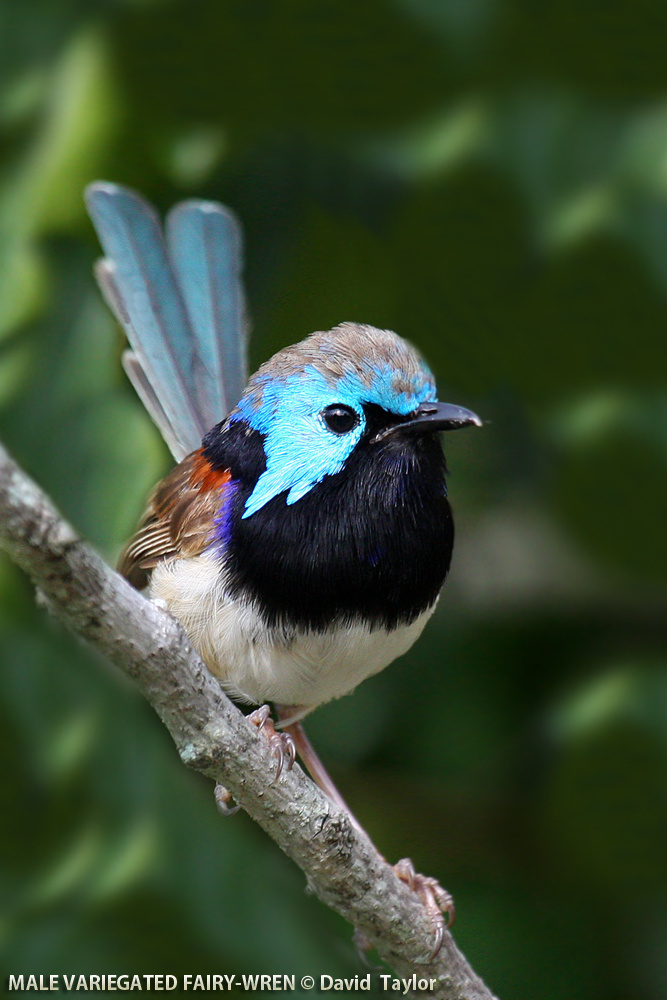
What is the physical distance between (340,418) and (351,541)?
19 cm

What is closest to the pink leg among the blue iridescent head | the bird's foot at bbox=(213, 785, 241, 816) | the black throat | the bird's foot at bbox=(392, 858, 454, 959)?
the bird's foot at bbox=(392, 858, 454, 959)

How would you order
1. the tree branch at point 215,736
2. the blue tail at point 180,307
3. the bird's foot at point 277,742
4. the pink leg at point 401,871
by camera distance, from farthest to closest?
the blue tail at point 180,307
the pink leg at point 401,871
the bird's foot at point 277,742
the tree branch at point 215,736

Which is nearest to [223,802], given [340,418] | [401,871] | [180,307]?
[401,871]

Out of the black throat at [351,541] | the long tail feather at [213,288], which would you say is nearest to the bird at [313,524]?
the black throat at [351,541]

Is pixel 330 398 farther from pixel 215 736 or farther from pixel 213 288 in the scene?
pixel 213 288

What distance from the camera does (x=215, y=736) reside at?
4.64 ft

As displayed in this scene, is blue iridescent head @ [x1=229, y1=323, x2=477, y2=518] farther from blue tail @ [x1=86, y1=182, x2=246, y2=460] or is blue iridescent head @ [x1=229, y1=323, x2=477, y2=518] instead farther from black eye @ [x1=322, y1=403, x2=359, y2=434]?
blue tail @ [x1=86, y1=182, x2=246, y2=460]

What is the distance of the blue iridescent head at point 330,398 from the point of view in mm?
1646

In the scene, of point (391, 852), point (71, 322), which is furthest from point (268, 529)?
point (391, 852)

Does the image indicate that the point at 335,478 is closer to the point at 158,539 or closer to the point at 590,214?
the point at 158,539

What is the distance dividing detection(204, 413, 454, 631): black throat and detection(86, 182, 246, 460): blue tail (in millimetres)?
497

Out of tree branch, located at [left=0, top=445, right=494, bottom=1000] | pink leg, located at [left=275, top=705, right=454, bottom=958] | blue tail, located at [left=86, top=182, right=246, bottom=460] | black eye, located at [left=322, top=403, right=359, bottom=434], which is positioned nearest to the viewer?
tree branch, located at [left=0, top=445, right=494, bottom=1000]

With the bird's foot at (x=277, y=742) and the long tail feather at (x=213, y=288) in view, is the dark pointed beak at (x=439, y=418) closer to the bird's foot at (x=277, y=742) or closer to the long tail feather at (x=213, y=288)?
the bird's foot at (x=277, y=742)

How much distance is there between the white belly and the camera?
1.75m
